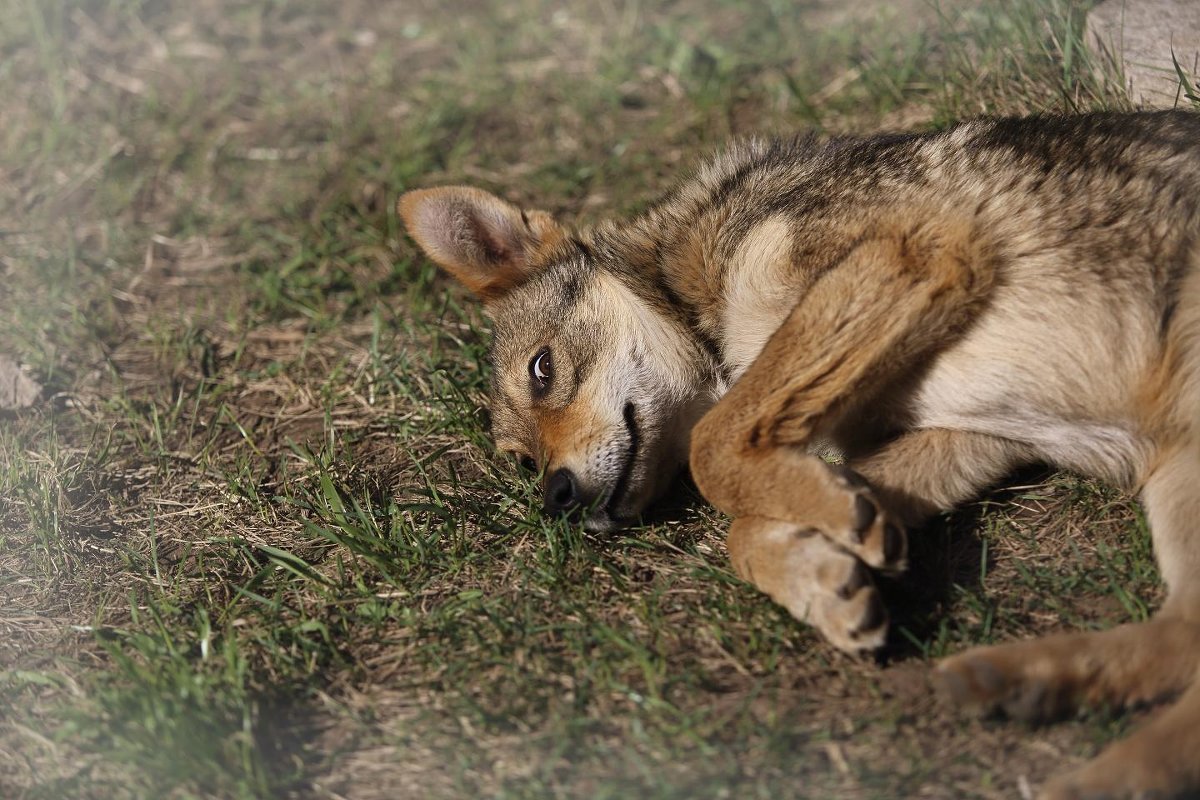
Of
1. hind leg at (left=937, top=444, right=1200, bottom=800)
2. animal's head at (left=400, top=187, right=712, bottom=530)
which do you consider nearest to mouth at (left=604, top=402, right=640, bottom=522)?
animal's head at (left=400, top=187, right=712, bottom=530)

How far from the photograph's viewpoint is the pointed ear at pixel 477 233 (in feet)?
Result: 16.4

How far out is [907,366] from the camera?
13.3 ft

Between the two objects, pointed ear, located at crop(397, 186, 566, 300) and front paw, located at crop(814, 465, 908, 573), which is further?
pointed ear, located at crop(397, 186, 566, 300)

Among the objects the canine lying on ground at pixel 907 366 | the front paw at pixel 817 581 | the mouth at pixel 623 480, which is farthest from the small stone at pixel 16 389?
the front paw at pixel 817 581

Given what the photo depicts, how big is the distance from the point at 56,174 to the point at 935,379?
18.5 feet

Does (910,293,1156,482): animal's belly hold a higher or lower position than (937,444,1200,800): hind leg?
higher

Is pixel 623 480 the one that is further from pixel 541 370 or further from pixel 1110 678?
pixel 1110 678

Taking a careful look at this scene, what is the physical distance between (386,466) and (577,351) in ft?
3.40

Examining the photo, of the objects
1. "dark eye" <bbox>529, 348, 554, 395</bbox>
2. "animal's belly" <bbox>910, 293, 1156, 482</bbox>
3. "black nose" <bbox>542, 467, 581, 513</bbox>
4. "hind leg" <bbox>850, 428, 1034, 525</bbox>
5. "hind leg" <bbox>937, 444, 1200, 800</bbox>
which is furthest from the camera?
"dark eye" <bbox>529, 348, 554, 395</bbox>

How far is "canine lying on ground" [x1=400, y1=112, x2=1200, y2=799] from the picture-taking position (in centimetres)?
360

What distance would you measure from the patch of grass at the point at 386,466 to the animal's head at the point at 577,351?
0.20 meters

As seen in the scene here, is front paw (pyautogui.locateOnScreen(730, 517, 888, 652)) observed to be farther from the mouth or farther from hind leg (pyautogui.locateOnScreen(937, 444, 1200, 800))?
the mouth

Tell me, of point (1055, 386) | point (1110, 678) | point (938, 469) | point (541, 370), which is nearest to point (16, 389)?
point (541, 370)

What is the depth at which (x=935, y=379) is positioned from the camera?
4129mm
